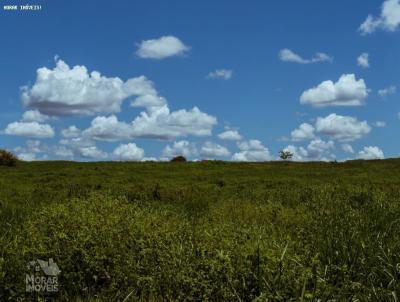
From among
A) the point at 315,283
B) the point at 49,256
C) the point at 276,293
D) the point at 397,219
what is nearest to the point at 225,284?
the point at 276,293

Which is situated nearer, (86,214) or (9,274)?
(9,274)

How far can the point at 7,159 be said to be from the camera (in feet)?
90.3

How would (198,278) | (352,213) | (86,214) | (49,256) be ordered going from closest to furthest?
(198,278), (49,256), (86,214), (352,213)

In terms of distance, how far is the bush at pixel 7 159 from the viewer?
1078 inches

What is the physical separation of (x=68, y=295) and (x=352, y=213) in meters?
6.10

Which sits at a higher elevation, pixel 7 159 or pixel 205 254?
pixel 7 159

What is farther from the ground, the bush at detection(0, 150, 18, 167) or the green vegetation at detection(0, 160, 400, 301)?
the bush at detection(0, 150, 18, 167)

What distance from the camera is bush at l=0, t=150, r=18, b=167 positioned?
89.8 feet

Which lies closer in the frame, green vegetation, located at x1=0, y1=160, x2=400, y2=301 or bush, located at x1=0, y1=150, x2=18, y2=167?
green vegetation, located at x1=0, y1=160, x2=400, y2=301

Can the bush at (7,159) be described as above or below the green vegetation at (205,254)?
above

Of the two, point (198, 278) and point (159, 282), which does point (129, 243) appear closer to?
point (159, 282)

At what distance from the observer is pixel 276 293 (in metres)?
6.01

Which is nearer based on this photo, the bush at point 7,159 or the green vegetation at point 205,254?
the green vegetation at point 205,254

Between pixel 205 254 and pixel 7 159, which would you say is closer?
pixel 205 254
